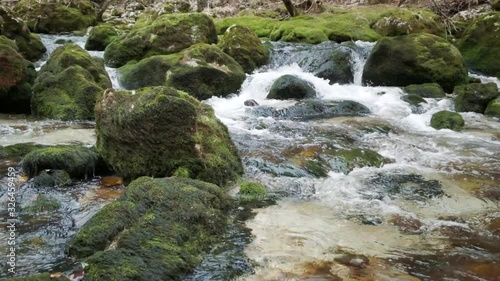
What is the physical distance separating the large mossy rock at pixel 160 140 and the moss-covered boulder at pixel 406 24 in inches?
544

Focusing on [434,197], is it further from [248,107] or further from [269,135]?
[248,107]

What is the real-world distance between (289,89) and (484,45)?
6.96 metres

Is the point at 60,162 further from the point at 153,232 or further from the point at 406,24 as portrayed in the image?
the point at 406,24

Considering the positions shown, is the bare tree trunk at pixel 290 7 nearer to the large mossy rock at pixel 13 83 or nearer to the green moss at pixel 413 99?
the green moss at pixel 413 99

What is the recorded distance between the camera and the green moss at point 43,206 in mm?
5704

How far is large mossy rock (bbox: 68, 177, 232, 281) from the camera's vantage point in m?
4.11

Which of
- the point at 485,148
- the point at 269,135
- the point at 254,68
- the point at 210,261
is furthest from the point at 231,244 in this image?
the point at 254,68

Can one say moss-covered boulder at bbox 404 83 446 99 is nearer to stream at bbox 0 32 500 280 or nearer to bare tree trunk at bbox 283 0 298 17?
stream at bbox 0 32 500 280

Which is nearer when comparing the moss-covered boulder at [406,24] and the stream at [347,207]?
the stream at [347,207]

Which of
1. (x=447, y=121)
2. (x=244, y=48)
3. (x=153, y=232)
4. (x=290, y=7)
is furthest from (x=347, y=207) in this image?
(x=290, y=7)

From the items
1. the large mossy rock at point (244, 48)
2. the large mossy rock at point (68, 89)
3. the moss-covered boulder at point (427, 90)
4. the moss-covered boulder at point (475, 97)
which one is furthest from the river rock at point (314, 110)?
the large mossy rock at point (68, 89)

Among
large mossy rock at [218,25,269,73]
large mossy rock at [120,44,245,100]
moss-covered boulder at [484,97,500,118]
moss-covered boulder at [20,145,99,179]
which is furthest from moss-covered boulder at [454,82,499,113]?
moss-covered boulder at [20,145,99,179]

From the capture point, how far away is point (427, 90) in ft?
43.1

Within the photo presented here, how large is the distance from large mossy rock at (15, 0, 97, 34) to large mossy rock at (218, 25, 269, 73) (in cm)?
1131
